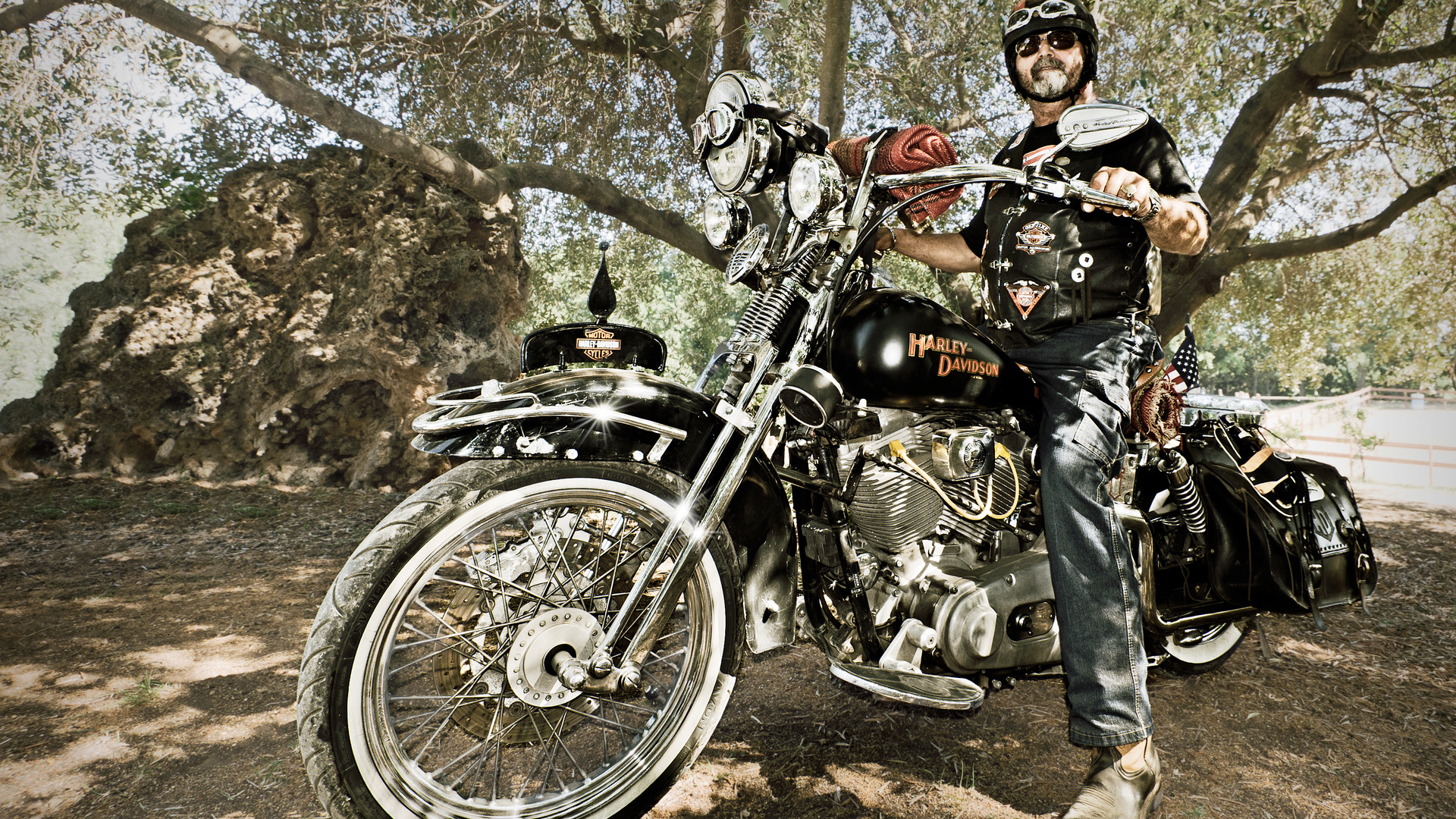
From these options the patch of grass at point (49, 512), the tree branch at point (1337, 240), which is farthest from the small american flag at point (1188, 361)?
the patch of grass at point (49, 512)

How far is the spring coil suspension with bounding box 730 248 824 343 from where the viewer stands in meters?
1.94

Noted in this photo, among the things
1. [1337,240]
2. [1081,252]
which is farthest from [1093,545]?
[1337,240]

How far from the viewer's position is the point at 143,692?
111 inches

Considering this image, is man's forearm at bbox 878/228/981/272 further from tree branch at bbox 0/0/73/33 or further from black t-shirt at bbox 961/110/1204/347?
tree branch at bbox 0/0/73/33

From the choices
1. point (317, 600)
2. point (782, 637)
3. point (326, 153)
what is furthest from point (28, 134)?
point (782, 637)

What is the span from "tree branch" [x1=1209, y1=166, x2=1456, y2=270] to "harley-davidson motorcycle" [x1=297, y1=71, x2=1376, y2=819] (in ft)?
21.1

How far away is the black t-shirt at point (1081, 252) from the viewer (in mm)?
2164

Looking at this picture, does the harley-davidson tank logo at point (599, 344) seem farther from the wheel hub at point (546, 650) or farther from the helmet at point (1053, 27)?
the helmet at point (1053, 27)

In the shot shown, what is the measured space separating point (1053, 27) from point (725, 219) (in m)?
1.24

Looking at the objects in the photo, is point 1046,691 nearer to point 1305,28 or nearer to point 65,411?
point 1305,28

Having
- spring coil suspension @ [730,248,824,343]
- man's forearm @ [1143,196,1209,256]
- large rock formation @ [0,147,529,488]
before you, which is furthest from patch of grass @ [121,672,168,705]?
large rock formation @ [0,147,529,488]

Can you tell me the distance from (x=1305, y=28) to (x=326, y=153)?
9579mm

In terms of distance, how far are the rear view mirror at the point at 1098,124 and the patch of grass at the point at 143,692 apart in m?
3.71

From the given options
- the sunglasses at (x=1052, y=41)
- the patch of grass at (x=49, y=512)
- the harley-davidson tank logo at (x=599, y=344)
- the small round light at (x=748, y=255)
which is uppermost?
the sunglasses at (x=1052, y=41)
